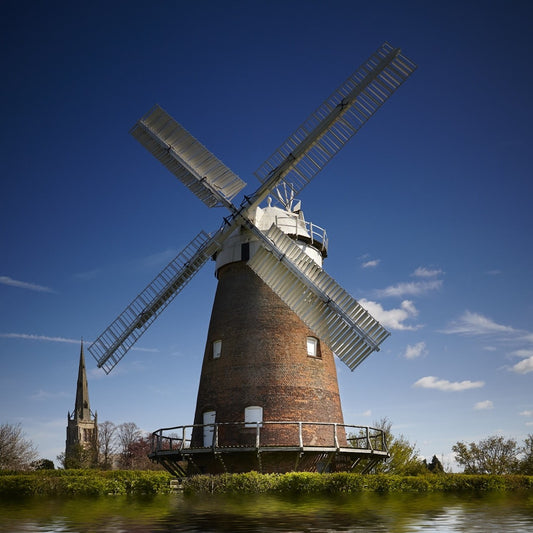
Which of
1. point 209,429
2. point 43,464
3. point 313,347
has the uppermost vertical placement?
point 313,347

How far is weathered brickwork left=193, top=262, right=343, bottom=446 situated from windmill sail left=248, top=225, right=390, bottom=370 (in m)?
1.05

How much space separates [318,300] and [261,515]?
9.27m

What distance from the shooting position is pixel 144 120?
70.7 ft

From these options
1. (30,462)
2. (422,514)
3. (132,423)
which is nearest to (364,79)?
(422,514)

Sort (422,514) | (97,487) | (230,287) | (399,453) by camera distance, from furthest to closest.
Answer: (399,453), (230,287), (97,487), (422,514)

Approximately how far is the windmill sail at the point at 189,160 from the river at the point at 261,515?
34.2ft

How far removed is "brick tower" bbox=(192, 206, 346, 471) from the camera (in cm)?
1875

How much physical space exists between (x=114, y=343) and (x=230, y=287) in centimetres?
456

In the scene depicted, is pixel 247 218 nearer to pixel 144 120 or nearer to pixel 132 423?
pixel 144 120

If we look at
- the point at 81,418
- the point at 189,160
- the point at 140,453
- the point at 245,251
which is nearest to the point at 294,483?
the point at 245,251

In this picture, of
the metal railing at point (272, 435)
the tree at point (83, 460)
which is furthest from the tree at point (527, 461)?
the tree at point (83, 460)

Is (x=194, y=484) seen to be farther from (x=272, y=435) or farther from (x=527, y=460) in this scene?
(x=527, y=460)

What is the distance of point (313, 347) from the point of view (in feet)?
67.4

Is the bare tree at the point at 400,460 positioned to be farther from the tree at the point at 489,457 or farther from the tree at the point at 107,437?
the tree at the point at 107,437
